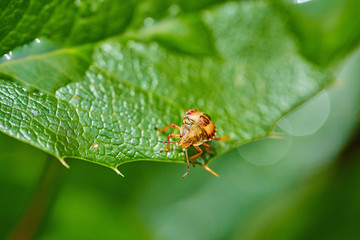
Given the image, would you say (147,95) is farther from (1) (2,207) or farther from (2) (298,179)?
(2) (298,179)

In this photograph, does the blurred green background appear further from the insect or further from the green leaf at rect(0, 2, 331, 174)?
the insect

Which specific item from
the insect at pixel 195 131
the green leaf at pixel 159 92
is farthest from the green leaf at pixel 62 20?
the insect at pixel 195 131

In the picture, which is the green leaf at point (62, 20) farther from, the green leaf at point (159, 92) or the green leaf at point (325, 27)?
the green leaf at point (325, 27)

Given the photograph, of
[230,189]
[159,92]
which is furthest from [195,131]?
[230,189]

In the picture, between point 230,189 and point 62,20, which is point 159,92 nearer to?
point 62,20

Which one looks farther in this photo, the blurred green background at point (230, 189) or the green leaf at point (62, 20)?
the blurred green background at point (230, 189)

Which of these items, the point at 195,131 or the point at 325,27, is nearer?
the point at 195,131
